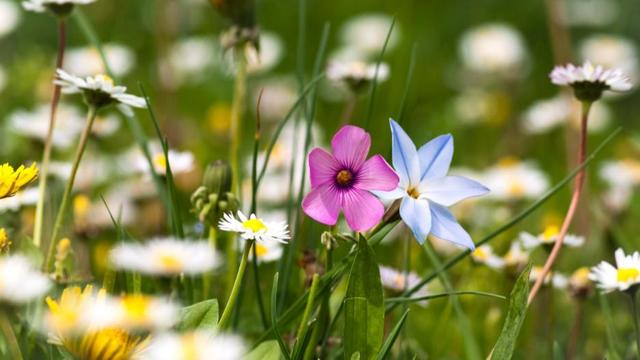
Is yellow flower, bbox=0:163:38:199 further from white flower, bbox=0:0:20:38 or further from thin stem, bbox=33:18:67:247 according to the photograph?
white flower, bbox=0:0:20:38

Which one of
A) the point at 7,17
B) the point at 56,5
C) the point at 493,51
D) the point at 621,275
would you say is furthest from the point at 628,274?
the point at 493,51

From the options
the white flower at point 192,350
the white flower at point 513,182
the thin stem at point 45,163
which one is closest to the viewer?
the white flower at point 192,350

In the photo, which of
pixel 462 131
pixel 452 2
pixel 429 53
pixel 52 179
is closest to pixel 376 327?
pixel 52 179

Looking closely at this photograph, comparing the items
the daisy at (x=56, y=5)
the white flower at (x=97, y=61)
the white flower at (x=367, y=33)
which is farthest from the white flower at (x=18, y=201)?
the white flower at (x=367, y=33)

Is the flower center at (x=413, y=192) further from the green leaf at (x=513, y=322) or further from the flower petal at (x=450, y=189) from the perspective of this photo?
the green leaf at (x=513, y=322)

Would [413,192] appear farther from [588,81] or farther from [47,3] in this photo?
[47,3]

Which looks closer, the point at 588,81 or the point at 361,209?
the point at 361,209

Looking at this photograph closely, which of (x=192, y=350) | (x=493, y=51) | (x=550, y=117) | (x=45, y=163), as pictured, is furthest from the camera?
(x=493, y=51)
